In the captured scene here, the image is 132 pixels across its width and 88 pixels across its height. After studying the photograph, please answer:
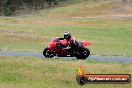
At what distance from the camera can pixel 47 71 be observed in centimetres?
2066

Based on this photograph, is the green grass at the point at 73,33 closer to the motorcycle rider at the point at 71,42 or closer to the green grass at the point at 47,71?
the motorcycle rider at the point at 71,42

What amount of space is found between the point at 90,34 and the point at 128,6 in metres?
41.5

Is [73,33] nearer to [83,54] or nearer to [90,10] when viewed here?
[83,54]

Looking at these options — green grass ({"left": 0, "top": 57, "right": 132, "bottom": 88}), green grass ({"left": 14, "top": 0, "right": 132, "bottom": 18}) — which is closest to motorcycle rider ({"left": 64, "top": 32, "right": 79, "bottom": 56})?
green grass ({"left": 0, "top": 57, "right": 132, "bottom": 88})

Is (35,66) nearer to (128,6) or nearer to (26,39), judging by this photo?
(26,39)

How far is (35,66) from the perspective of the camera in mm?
21875

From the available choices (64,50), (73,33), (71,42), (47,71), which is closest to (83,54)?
(71,42)

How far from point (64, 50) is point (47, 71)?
6.44 meters

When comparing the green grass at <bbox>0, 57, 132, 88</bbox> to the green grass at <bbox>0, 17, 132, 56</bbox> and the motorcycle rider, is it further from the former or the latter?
the green grass at <bbox>0, 17, 132, 56</bbox>

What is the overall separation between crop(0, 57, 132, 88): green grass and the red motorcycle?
242 cm

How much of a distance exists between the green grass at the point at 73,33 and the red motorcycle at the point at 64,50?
5497 mm

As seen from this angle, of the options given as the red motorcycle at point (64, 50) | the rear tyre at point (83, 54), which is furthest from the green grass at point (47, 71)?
the red motorcycle at point (64, 50)

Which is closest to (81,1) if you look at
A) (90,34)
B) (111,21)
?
(111,21)

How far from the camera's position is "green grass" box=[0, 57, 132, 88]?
17797 mm
